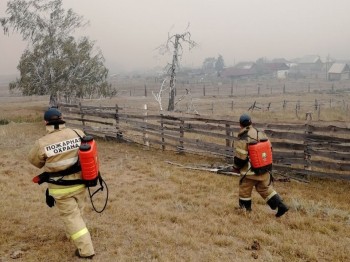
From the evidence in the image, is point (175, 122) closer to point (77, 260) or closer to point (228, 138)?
point (228, 138)

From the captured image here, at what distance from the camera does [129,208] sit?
6.96 m

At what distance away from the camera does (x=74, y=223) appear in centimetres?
466

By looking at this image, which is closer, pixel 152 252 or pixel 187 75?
pixel 152 252

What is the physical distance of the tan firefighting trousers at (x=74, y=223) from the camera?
466cm

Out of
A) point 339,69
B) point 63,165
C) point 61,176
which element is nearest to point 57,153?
point 63,165

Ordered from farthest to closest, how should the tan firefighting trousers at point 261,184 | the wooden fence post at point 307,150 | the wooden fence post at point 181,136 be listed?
the wooden fence post at point 181,136 < the wooden fence post at point 307,150 < the tan firefighting trousers at point 261,184

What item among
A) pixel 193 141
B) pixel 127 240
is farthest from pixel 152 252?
pixel 193 141

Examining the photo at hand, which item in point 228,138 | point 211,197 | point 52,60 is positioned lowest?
point 211,197

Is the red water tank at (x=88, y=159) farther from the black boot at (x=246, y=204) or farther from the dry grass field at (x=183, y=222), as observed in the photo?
the black boot at (x=246, y=204)

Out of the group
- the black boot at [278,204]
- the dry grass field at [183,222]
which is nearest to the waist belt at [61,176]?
the dry grass field at [183,222]

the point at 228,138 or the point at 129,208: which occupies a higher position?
the point at 228,138

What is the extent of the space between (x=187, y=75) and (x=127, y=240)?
9992 cm

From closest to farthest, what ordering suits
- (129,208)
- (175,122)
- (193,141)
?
1. (129,208)
2. (193,141)
3. (175,122)

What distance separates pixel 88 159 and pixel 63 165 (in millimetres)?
395
